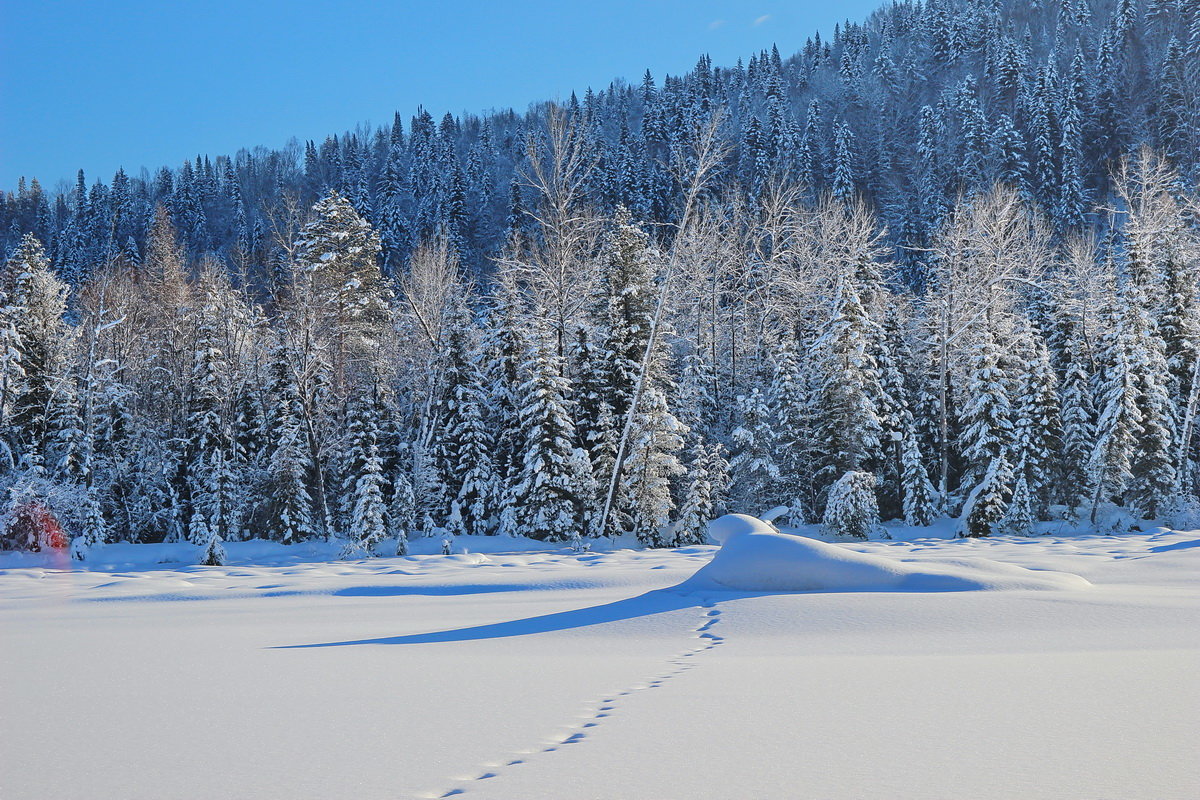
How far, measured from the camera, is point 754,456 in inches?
1013

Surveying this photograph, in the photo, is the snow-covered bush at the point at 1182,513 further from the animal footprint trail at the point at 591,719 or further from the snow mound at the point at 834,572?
the animal footprint trail at the point at 591,719

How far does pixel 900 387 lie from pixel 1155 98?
68.7 metres

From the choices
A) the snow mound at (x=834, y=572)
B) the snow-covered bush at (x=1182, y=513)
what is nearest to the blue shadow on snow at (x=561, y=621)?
the snow mound at (x=834, y=572)

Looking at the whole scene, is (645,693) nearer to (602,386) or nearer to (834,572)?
(834,572)

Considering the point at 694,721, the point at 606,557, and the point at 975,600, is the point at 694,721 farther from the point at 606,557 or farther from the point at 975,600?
the point at 606,557

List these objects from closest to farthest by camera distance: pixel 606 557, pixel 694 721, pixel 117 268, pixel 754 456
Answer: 1. pixel 694 721
2. pixel 606 557
3. pixel 754 456
4. pixel 117 268

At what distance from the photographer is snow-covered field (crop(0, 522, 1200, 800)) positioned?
2840 mm

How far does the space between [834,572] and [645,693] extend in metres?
5.07

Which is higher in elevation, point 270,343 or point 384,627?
point 270,343

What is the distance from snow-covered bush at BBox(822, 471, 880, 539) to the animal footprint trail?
17.9 m

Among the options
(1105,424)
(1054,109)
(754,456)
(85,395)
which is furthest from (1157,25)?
(85,395)

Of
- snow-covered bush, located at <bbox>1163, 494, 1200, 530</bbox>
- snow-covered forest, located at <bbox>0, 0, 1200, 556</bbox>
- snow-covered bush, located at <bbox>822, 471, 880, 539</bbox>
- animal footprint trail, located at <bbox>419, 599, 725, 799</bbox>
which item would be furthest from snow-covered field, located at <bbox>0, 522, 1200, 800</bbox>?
snow-covered bush, located at <bbox>1163, 494, 1200, 530</bbox>

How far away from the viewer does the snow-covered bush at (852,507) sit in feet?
76.4

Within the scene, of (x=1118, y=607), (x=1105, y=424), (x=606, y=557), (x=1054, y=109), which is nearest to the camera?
(x=1118, y=607)
